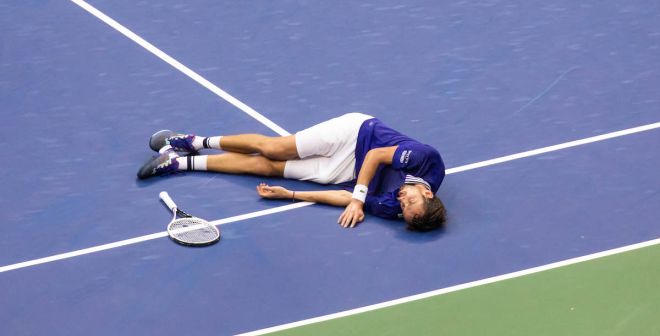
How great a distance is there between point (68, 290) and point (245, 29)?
15.9 ft

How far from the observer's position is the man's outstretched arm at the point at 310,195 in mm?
11719

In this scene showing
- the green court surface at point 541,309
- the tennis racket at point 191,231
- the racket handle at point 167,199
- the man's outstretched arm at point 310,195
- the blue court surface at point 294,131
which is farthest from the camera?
the man's outstretched arm at point 310,195

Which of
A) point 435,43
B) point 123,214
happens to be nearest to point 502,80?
point 435,43

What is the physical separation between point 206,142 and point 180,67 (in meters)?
1.86

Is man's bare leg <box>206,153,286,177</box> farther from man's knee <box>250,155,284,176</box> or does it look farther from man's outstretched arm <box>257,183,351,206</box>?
man's outstretched arm <box>257,183,351,206</box>

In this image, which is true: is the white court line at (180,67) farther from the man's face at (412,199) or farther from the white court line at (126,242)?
the man's face at (412,199)

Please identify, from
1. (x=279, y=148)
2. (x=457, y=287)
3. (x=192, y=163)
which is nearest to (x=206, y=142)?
(x=192, y=163)

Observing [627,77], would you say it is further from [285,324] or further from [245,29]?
[285,324]

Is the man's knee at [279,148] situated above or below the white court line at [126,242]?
above

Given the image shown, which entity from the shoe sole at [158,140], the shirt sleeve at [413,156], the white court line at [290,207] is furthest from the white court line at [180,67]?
the shirt sleeve at [413,156]

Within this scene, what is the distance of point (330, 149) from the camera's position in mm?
11969

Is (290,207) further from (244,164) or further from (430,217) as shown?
(430,217)

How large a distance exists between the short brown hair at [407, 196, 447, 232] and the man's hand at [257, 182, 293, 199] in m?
1.17

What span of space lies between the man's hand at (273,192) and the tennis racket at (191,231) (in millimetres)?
688
